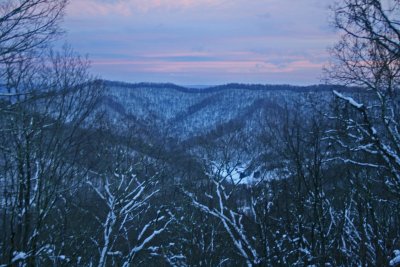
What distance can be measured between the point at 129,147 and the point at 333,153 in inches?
395

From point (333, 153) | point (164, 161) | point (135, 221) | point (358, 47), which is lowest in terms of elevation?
point (135, 221)

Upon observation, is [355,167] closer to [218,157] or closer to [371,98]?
[371,98]

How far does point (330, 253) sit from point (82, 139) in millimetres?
4948

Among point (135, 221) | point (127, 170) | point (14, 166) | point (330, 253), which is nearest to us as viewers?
point (330, 253)

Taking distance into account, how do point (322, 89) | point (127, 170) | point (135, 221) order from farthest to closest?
point (135, 221) → point (127, 170) → point (322, 89)

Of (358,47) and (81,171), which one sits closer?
(358,47)

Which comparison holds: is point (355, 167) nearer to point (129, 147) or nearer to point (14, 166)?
point (14, 166)

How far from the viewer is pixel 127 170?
14789 mm

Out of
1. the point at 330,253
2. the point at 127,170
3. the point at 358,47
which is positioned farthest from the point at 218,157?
the point at 330,253

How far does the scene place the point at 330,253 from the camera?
20.0 feet

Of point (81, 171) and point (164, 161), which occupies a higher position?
point (81, 171)

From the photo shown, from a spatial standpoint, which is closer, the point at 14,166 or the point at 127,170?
the point at 14,166

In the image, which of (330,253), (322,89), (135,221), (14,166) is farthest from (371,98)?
(135,221)

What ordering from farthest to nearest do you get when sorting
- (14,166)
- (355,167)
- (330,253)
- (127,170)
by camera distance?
(127,170) → (355,167) → (14,166) → (330,253)
